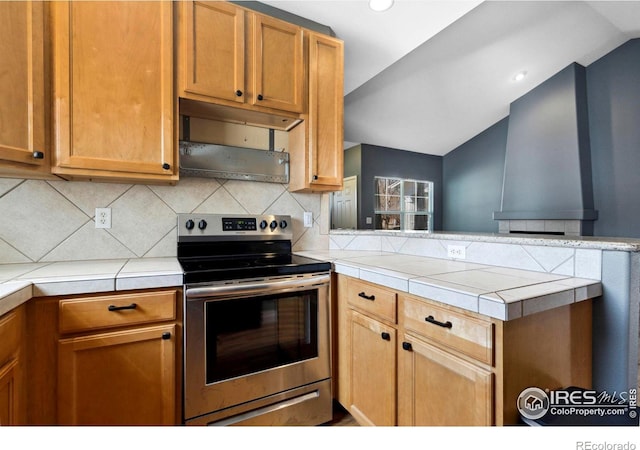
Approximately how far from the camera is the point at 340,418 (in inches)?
65.2

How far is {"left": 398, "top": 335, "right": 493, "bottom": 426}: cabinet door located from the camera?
36.9 inches

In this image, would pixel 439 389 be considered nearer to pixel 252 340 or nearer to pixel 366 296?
pixel 366 296

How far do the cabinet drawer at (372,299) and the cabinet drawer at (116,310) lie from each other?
0.84 meters

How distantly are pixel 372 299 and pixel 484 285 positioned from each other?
50 cm

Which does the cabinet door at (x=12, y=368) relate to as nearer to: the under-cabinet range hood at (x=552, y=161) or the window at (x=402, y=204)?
the under-cabinet range hood at (x=552, y=161)

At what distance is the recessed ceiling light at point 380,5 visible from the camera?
1736 millimetres

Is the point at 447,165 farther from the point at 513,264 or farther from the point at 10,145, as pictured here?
the point at 10,145

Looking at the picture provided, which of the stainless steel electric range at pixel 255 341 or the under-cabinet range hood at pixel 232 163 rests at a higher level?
the under-cabinet range hood at pixel 232 163

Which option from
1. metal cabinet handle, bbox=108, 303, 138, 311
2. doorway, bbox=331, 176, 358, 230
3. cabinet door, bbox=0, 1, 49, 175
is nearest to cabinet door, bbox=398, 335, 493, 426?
metal cabinet handle, bbox=108, 303, 138, 311

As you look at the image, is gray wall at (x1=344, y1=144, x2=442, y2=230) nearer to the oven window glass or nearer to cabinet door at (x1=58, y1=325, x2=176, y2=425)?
the oven window glass

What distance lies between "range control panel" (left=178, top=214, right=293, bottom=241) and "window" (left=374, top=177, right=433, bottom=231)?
445 cm

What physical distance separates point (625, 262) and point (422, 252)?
0.89 m

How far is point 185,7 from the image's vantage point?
1.56 meters
